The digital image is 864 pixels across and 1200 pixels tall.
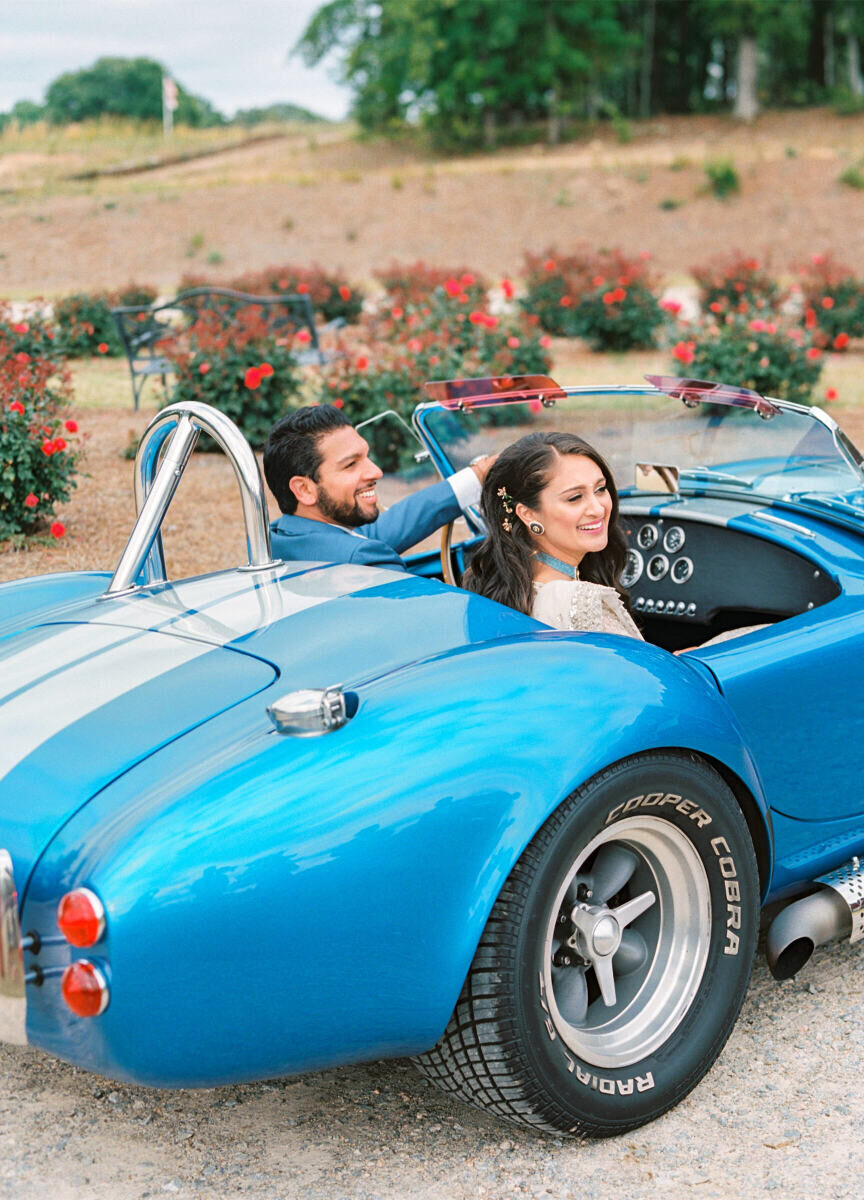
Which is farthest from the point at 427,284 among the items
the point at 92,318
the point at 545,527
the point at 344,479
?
the point at 545,527

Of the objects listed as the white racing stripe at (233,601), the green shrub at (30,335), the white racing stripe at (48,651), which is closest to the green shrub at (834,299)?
the green shrub at (30,335)

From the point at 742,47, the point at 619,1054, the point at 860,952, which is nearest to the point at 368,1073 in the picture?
the point at 619,1054

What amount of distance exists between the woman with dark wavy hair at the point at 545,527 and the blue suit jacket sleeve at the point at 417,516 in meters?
0.44

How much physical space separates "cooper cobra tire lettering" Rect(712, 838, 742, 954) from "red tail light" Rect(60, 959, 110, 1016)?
125 centimetres

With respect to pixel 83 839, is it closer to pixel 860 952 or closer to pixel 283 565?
pixel 283 565

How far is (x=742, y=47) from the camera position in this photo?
5500 cm

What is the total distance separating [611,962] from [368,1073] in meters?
0.64

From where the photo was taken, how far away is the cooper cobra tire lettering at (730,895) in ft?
8.61

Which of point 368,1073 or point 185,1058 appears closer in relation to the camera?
point 185,1058

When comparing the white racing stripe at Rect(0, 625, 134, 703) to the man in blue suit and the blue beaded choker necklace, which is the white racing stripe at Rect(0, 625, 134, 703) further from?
the blue beaded choker necklace

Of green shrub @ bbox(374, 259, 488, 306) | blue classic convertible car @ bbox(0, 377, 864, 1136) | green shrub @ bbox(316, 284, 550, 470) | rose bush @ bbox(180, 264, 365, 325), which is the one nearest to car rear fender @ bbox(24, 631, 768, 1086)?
blue classic convertible car @ bbox(0, 377, 864, 1136)

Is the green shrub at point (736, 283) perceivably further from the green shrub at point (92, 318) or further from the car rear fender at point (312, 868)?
the car rear fender at point (312, 868)

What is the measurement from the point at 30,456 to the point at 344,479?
153 inches

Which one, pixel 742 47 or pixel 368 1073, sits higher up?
pixel 742 47
